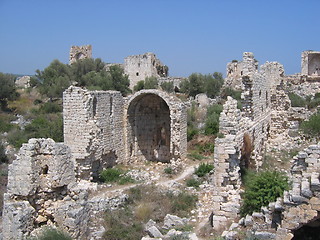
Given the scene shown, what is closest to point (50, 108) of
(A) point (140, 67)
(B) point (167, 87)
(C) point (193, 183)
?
(B) point (167, 87)

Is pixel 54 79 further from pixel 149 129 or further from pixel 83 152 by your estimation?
pixel 83 152

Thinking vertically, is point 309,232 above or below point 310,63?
below

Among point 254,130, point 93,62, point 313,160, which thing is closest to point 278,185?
point 313,160

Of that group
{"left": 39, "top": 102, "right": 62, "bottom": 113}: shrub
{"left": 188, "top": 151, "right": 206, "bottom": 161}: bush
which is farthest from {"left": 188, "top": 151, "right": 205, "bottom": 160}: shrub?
{"left": 39, "top": 102, "right": 62, "bottom": 113}: shrub

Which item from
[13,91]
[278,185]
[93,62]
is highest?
[93,62]

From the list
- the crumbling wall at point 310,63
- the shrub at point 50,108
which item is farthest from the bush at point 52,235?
the crumbling wall at point 310,63

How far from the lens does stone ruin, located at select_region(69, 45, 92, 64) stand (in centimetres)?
4756

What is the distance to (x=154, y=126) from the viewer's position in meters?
21.2

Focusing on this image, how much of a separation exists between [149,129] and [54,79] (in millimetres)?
17427

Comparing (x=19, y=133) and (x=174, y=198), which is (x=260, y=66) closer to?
(x=174, y=198)

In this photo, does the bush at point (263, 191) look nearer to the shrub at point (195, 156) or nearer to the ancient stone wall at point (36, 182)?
the ancient stone wall at point (36, 182)

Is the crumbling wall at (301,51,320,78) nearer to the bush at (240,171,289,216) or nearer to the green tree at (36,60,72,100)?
the green tree at (36,60,72,100)

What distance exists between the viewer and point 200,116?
27188 millimetres

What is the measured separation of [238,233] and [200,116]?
65.1 feet
